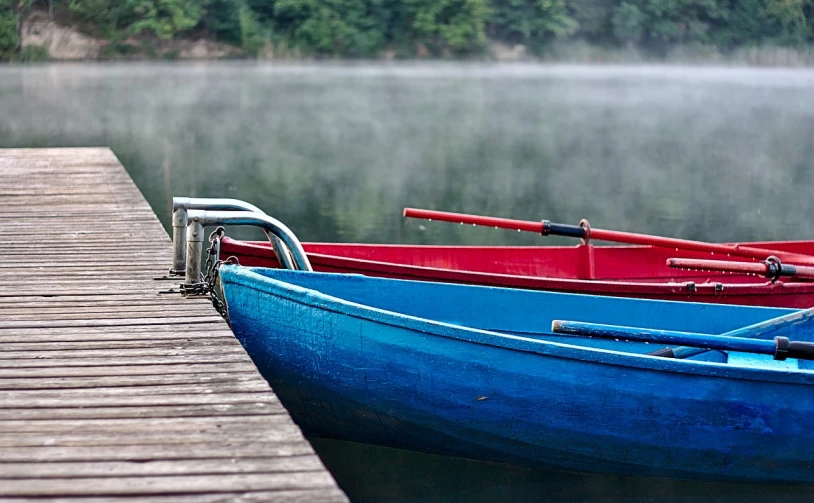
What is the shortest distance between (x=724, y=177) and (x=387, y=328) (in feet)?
48.0

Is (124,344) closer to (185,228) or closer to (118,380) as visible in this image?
(118,380)

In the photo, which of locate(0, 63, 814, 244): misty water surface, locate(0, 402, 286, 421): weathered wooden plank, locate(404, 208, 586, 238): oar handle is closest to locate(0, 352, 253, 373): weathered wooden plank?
locate(0, 402, 286, 421): weathered wooden plank

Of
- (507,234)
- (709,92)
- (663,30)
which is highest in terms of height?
(663,30)

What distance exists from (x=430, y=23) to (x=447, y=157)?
32.9m

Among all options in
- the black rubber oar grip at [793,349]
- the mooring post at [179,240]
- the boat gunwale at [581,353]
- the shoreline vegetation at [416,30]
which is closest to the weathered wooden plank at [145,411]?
the boat gunwale at [581,353]

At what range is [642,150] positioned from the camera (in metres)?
21.4

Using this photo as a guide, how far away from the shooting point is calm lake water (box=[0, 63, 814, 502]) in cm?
460

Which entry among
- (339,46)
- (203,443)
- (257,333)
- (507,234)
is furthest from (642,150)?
(339,46)

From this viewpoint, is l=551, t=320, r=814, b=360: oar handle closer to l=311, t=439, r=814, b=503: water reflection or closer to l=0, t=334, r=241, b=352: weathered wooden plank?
l=311, t=439, r=814, b=503: water reflection

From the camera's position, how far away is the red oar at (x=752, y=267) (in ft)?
17.0

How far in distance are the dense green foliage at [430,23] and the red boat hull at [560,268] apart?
140 feet

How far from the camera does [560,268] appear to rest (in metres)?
6.32

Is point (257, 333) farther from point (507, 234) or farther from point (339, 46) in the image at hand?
point (339, 46)

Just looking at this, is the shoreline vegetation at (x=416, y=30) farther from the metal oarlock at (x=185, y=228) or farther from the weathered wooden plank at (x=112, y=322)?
the weathered wooden plank at (x=112, y=322)
